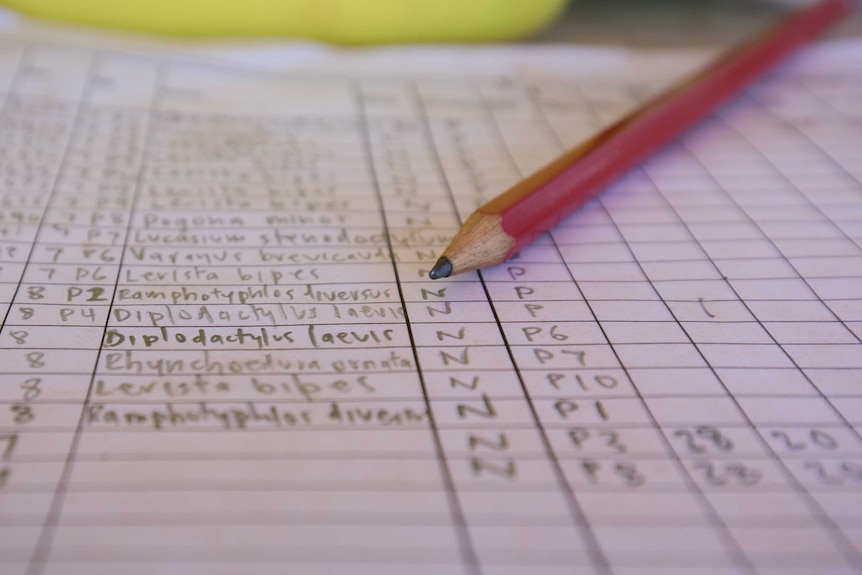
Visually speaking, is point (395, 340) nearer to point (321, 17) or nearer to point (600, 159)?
point (600, 159)

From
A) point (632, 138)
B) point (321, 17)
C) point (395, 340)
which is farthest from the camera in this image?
point (321, 17)

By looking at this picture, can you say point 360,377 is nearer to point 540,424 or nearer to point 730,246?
point 540,424

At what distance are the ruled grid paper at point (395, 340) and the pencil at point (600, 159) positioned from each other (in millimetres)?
17

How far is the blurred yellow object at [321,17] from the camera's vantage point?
22.0 inches

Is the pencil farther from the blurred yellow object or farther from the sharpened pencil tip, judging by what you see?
the blurred yellow object

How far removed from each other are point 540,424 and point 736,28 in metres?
0.53

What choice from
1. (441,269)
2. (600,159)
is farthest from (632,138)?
(441,269)

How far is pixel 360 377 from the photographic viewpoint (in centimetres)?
31

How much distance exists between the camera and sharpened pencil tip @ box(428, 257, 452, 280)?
1.10 feet

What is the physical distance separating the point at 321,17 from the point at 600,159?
258 mm

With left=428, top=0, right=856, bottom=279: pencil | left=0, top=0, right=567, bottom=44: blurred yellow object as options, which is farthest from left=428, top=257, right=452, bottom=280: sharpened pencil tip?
left=0, top=0, right=567, bottom=44: blurred yellow object

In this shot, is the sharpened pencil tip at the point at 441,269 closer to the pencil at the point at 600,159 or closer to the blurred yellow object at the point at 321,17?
the pencil at the point at 600,159

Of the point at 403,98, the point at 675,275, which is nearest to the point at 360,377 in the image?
the point at 675,275

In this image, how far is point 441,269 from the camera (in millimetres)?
336
